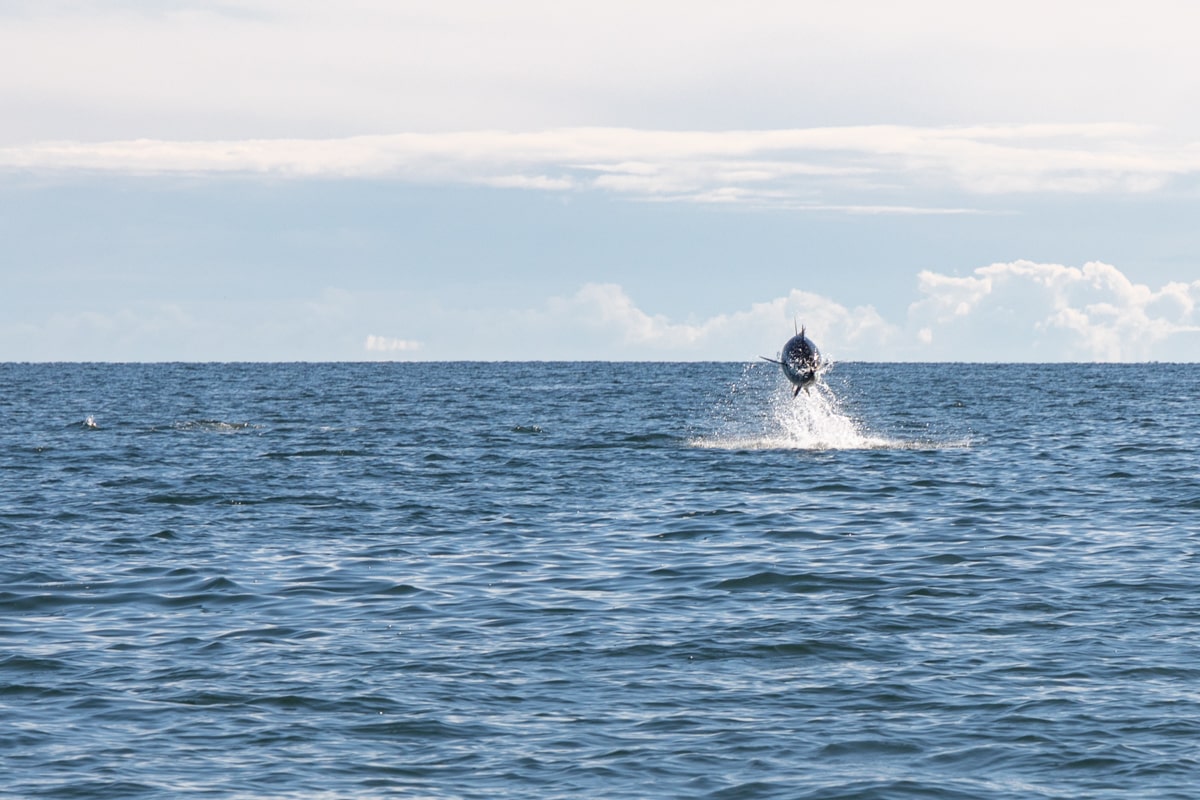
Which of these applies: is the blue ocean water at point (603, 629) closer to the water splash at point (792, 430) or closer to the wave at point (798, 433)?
the wave at point (798, 433)

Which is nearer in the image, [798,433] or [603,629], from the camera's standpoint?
[603,629]

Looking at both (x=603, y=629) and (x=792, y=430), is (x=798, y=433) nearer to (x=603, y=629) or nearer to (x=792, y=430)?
(x=792, y=430)

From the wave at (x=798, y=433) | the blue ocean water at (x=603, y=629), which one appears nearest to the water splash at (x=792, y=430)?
the wave at (x=798, y=433)

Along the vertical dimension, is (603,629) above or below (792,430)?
below

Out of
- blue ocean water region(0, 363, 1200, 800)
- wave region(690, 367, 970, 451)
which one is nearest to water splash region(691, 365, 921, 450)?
wave region(690, 367, 970, 451)

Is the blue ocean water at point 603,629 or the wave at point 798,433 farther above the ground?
the wave at point 798,433

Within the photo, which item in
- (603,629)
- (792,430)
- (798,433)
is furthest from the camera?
(792,430)

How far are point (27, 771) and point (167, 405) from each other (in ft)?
242

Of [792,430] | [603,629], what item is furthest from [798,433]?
[603,629]

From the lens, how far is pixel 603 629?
20.0 metres

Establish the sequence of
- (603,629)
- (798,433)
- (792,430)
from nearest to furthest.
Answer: (603,629)
(798,433)
(792,430)

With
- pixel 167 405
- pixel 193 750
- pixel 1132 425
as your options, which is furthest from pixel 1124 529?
pixel 167 405

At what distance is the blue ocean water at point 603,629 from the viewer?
46.7 feet

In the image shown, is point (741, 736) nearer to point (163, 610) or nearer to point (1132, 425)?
point (163, 610)
